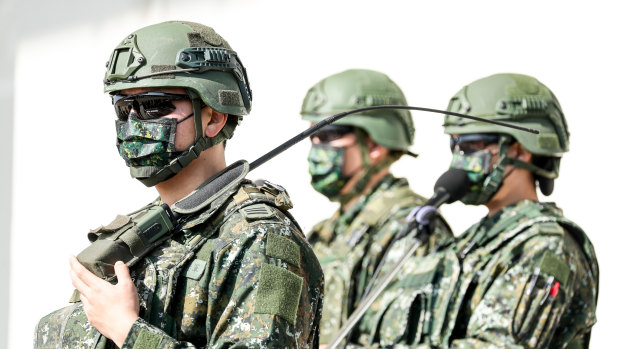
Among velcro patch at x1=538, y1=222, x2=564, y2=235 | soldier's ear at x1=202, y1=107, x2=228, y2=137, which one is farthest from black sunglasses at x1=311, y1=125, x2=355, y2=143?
soldier's ear at x1=202, y1=107, x2=228, y2=137

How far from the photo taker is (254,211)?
122 inches

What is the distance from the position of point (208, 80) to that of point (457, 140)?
2639 millimetres

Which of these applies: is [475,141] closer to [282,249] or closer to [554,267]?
[554,267]

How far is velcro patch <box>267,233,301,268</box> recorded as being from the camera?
299 centimetres

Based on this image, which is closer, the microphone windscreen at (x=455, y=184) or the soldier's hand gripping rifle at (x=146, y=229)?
the soldier's hand gripping rifle at (x=146, y=229)

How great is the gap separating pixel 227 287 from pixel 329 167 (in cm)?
344

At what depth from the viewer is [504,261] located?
515 centimetres

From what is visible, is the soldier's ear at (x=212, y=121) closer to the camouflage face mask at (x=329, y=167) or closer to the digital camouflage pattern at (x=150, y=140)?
the digital camouflage pattern at (x=150, y=140)

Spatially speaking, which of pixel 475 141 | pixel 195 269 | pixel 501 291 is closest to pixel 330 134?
pixel 475 141

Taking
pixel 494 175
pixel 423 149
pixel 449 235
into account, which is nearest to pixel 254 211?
pixel 494 175

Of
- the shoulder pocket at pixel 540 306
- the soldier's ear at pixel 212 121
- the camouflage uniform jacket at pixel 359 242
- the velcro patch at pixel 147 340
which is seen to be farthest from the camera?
the camouflage uniform jacket at pixel 359 242

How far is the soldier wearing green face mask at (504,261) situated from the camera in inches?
196

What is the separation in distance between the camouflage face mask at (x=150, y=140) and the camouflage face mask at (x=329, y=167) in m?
3.21

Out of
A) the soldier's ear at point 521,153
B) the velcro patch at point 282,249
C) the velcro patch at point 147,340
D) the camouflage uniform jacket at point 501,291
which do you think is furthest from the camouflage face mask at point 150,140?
the soldier's ear at point 521,153
